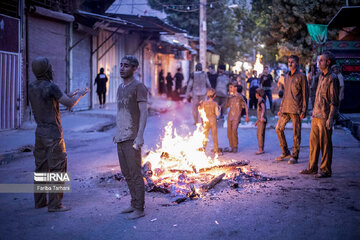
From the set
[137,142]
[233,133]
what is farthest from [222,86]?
[137,142]

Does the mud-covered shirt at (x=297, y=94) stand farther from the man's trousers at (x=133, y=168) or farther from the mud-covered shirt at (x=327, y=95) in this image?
the man's trousers at (x=133, y=168)

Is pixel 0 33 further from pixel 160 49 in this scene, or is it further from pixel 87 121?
pixel 160 49

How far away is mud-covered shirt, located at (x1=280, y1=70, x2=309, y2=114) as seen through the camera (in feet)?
25.0

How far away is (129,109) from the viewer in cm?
467

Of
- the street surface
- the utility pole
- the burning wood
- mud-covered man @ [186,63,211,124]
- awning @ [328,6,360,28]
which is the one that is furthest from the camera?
the utility pole

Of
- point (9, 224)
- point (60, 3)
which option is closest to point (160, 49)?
point (60, 3)

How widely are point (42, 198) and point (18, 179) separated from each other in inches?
70.2

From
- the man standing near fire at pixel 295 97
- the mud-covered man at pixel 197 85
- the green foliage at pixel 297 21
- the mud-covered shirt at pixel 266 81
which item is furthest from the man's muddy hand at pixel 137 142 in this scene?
the green foliage at pixel 297 21

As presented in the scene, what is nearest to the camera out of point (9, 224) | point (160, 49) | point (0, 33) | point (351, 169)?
point (9, 224)

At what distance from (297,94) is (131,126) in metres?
4.20

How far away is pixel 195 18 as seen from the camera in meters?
38.8

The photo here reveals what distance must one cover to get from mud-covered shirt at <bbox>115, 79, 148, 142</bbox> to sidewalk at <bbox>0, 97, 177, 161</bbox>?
4649mm

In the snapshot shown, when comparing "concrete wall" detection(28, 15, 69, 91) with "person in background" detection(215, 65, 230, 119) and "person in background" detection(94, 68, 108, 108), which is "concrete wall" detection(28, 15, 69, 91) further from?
"person in background" detection(215, 65, 230, 119)

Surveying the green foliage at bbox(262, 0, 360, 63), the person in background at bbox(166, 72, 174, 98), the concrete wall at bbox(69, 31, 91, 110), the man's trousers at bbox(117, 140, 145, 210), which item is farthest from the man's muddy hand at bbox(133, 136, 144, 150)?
the person in background at bbox(166, 72, 174, 98)
